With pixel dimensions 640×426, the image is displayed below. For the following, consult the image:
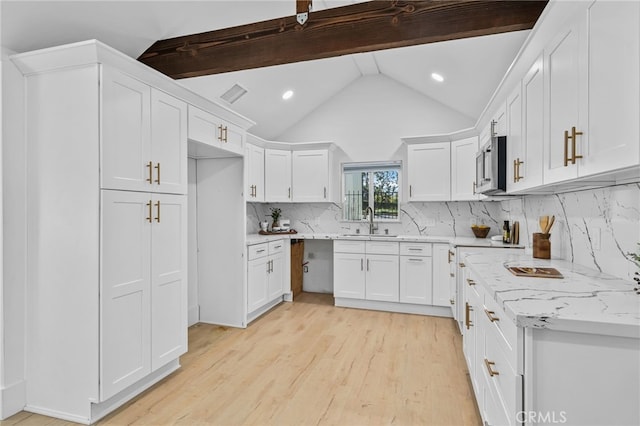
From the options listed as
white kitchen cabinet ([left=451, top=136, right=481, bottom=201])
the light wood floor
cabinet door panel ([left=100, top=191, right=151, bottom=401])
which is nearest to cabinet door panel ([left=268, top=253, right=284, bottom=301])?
the light wood floor

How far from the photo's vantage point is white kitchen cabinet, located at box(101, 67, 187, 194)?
2.17 metres

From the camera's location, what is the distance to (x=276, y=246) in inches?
182

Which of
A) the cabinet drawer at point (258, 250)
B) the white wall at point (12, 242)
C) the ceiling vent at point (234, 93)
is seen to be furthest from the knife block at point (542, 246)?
the white wall at point (12, 242)

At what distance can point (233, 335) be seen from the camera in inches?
142

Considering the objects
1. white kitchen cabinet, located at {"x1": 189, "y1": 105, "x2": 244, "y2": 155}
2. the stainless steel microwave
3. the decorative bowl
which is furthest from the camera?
the decorative bowl

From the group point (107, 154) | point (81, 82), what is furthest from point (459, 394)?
point (81, 82)

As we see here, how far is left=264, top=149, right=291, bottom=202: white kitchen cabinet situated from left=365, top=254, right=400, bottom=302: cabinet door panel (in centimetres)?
161

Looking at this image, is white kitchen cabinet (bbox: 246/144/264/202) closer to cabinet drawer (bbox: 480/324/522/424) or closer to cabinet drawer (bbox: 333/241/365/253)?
cabinet drawer (bbox: 333/241/365/253)

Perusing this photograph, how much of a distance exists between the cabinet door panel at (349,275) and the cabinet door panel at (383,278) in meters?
0.09

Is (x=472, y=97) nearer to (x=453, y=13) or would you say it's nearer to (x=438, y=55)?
(x=438, y=55)

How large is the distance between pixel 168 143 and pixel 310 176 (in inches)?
104

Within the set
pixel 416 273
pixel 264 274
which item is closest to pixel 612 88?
pixel 416 273

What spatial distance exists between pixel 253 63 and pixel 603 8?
2.19 m

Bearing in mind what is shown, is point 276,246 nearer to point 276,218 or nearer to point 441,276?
point 276,218
